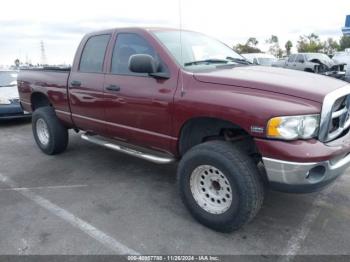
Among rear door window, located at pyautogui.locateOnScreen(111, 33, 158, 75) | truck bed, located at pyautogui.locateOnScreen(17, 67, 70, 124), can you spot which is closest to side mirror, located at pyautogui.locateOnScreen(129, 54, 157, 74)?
rear door window, located at pyautogui.locateOnScreen(111, 33, 158, 75)

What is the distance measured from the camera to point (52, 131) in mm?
5426

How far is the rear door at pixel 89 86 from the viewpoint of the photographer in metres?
4.41

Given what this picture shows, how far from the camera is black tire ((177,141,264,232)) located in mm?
2938

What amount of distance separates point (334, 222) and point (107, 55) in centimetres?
317

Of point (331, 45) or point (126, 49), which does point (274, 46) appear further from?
point (126, 49)

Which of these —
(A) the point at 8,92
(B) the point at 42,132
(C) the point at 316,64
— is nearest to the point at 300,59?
(C) the point at 316,64

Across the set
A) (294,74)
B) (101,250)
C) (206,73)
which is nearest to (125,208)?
(101,250)

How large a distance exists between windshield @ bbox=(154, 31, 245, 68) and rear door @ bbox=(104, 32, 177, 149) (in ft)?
0.64

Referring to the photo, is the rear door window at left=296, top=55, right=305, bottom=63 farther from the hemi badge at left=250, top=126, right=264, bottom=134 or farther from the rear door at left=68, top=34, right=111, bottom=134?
the hemi badge at left=250, top=126, right=264, bottom=134

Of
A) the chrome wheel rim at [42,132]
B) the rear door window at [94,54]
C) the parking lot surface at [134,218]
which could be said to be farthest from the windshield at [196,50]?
the chrome wheel rim at [42,132]

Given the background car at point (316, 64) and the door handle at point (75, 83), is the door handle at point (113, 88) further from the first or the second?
the background car at point (316, 64)

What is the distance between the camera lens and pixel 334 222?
3.43 m

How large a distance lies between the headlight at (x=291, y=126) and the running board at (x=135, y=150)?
135 cm

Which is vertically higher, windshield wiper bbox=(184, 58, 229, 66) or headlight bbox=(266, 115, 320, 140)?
windshield wiper bbox=(184, 58, 229, 66)
